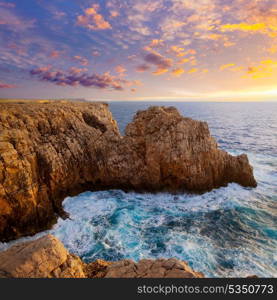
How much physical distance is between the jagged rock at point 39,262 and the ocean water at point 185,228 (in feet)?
29.1

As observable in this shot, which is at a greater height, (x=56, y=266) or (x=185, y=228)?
(x=56, y=266)

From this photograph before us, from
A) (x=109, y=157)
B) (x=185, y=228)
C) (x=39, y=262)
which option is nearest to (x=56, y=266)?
(x=39, y=262)

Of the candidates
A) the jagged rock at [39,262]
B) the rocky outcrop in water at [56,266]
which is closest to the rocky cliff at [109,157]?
the jagged rock at [39,262]

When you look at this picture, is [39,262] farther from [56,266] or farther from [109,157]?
[109,157]

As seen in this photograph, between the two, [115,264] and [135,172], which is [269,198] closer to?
[135,172]

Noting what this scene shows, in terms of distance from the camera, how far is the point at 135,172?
89.2 ft

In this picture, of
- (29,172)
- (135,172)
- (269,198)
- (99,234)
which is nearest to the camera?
(99,234)

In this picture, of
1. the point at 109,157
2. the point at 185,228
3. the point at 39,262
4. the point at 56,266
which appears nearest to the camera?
the point at 39,262

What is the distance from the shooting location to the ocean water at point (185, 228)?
51.3 feet

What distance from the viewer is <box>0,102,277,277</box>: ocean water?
15.6 m

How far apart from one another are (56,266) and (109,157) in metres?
20.1

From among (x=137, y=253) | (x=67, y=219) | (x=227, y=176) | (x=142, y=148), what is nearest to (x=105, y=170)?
(x=142, y=148)

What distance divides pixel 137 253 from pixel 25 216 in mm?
Result: 12161

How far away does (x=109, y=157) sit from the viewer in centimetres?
2769
